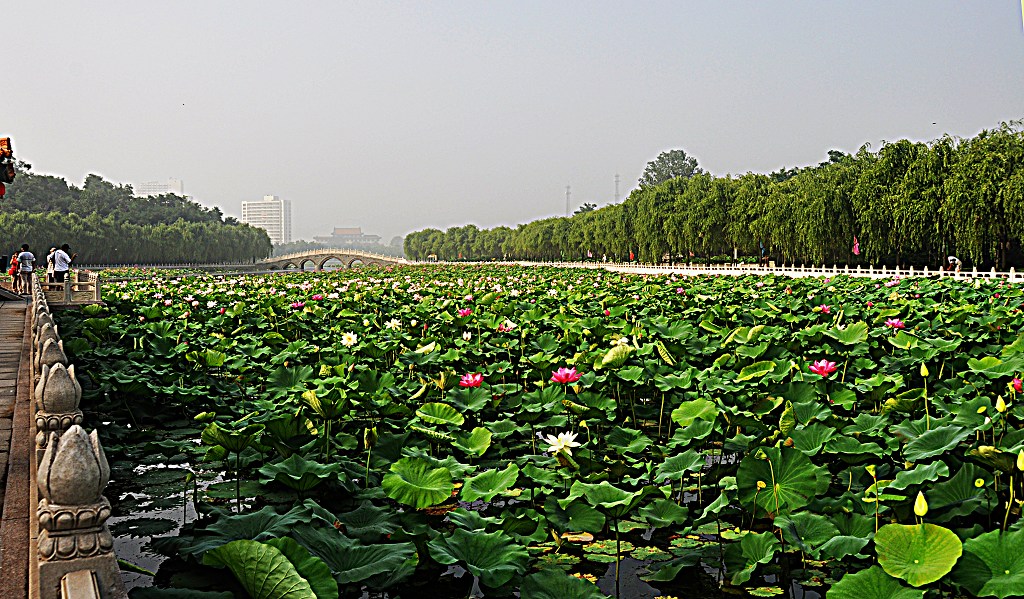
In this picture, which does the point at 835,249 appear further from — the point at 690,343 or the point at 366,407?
the point at 366,407

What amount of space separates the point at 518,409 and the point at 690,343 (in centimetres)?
194

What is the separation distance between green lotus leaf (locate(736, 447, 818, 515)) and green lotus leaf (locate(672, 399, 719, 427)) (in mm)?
753

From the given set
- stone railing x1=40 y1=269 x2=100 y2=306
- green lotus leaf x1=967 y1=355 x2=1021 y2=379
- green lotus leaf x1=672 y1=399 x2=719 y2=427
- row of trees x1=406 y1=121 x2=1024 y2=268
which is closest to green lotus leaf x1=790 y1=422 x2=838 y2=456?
green lotus leaf x1=672 y1=399 x2=719 y2=427

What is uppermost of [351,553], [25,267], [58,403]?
[25,267]

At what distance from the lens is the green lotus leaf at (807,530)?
Answer: 265cm

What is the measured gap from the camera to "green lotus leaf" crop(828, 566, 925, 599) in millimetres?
2127

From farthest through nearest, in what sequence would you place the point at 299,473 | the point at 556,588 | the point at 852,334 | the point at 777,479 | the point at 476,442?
1. the point at 852,334
2. the point at 476,442
3. the point at 299,473
4. the point at 777,479
5. the point at 556,588

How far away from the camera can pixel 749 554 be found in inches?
106

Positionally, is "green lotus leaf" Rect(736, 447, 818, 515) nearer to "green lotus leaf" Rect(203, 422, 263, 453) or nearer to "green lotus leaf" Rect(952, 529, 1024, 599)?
"green lotus leaf" Rect(952, 529, 1024, 599)

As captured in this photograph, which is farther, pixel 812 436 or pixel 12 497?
pixel 812 436

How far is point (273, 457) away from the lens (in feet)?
13.0

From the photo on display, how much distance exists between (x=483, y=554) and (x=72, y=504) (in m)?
1.15

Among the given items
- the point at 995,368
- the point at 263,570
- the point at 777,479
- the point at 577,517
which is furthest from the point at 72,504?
the point at 995,368

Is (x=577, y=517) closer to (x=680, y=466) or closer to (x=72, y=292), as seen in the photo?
(x=680, y=466)
